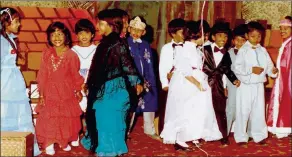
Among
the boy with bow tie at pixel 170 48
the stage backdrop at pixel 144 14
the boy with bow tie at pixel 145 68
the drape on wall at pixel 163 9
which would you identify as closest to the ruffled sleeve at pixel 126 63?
the boy with bow tie at pixel 170 48

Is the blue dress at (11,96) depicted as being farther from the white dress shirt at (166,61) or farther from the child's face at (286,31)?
the child's face at (286,31)

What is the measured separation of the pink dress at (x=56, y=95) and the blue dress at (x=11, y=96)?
11.2 inches

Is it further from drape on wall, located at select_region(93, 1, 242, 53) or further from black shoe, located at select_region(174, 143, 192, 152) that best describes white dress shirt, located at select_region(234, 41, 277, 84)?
drape on wall, located at select_region(93, 1, 242, 53)

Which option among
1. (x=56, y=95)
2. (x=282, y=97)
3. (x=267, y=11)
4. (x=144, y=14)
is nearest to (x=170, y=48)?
(x=56, y=95)

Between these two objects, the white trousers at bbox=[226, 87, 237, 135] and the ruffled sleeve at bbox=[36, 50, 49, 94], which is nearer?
the ruffled sleeve at bbox=[36, 50, 49, 94]

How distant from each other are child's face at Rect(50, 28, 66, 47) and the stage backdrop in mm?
1740

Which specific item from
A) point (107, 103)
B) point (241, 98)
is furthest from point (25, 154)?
point (241, 98)

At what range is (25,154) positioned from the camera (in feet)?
13.5

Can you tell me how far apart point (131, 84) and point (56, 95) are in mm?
959

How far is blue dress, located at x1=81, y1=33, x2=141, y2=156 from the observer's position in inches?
201

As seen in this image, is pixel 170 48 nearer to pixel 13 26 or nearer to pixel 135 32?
pixel 135 32

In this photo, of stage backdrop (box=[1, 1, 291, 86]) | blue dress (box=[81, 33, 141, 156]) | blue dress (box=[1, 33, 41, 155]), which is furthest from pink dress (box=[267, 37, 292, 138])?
blue dress (box=[1, 33, 41, 155])

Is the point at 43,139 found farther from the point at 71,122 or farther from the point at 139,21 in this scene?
the point at 139,21

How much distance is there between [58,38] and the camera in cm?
565
